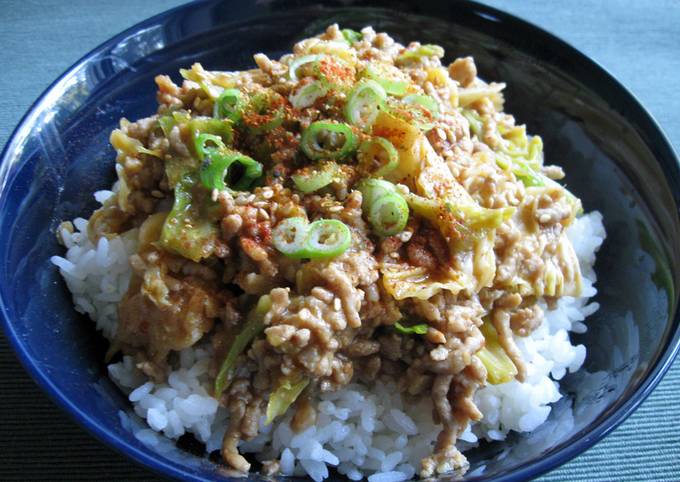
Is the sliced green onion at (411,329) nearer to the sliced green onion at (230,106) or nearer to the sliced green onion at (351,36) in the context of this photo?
the sliced green onion at (230,106)

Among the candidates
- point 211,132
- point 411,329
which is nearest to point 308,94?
point 211,132

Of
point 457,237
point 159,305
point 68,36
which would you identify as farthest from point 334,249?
point 68,36

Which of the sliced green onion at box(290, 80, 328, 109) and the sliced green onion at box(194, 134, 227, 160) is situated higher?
the sliced green onion at box(290, 80, 328, 109)

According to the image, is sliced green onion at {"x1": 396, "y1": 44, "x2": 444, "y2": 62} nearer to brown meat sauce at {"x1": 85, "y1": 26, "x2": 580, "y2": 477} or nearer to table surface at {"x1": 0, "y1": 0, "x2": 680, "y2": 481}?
brown meat sauce at {"x1": 85, "y1": 26, "x2": 580, "y2": 477}

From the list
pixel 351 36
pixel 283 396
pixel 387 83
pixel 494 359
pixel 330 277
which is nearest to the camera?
pixel 330 277

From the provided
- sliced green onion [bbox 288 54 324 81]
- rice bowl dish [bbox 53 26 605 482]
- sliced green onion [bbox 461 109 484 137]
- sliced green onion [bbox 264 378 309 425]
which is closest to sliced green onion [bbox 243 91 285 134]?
rice bowl dish [bbox 53 26 605 482]

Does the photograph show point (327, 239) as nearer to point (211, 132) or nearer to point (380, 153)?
point (380, 153)

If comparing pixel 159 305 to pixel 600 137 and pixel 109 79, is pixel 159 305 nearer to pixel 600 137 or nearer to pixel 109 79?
pixel 109 79

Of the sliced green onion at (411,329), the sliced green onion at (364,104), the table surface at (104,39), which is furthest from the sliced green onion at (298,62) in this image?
the table surface at (104,39)
